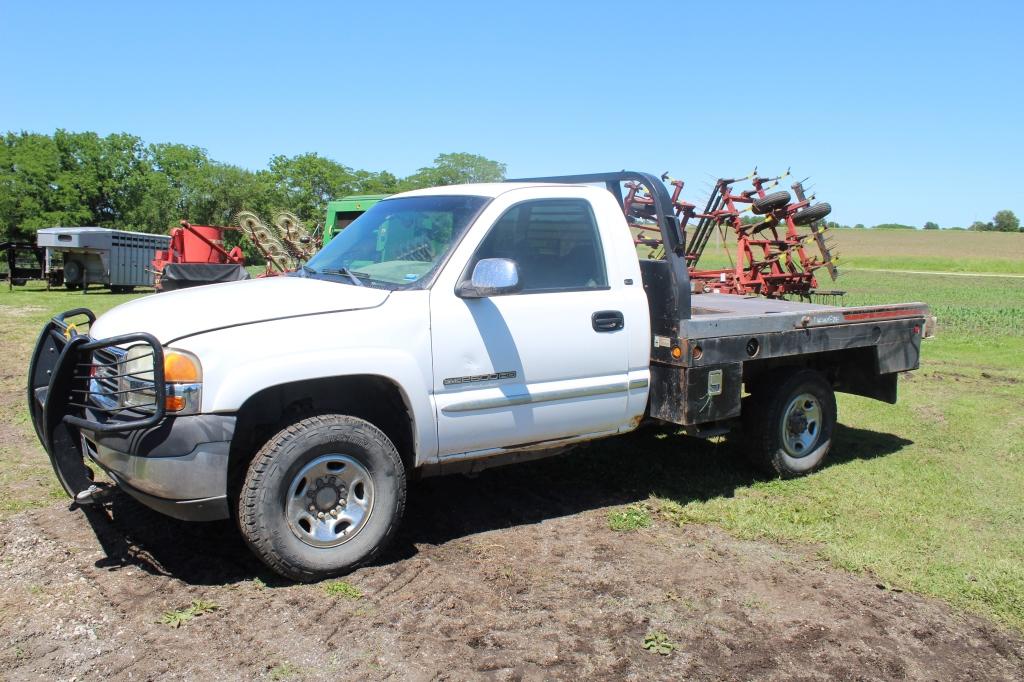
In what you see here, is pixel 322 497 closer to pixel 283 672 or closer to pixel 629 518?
pixel 283 672

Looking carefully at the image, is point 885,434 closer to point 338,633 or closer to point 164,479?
point 338,633

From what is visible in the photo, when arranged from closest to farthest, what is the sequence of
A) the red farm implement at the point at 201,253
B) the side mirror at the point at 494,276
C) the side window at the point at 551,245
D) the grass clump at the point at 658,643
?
the grass clump at the point at 658,643 → the side mirror at the point at 494,276 → the side window at the point at 551,245 → the red farm implement at the point at 201,253

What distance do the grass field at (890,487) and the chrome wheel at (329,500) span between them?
6.72 ft

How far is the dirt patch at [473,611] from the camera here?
11.1 ft


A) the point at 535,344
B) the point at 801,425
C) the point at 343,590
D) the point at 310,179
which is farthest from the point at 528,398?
the point at 310,179

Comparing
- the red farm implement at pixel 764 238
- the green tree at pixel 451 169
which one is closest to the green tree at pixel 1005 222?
the green tree at pixel 451 169

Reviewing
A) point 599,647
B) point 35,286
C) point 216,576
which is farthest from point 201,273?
point 599,647

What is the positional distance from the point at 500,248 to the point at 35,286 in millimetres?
30561

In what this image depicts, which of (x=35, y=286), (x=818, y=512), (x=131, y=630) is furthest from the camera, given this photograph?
(x=35, y=286)

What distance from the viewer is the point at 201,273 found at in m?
19.2

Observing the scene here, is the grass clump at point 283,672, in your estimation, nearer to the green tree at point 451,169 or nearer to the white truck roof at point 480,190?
A: the white truck roof at point 480,190

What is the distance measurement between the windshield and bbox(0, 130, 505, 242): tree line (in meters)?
52.8

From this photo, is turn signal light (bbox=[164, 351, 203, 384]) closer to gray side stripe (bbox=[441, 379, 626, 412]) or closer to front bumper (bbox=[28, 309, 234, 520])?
front bumper (bbox=[28, 309, 234, 520])

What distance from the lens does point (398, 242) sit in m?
4.89
